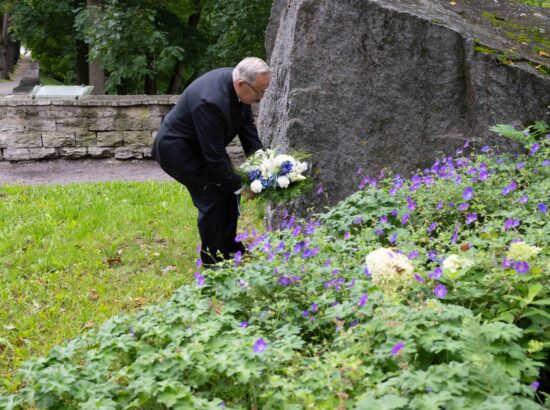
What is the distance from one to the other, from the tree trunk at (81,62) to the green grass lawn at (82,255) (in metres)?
8.95

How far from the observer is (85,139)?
9734mm

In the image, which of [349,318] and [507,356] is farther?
[349,318]

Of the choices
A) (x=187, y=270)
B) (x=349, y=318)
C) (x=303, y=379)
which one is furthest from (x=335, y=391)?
(x=187, y=270)

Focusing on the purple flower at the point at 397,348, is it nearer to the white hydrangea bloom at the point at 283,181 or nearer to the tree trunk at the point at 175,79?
the white hydrangea bloom at the point at 283,181

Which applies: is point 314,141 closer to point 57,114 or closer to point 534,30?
point 534,30

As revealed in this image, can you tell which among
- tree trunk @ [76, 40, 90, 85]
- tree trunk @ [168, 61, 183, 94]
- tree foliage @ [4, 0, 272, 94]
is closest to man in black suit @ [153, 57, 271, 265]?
tree foliage @ [4, 0, 272, 94]

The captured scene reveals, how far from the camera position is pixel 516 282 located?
304 centimetres

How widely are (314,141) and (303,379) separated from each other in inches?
140

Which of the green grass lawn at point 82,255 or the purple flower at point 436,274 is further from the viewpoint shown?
the green grass lawn at point 82,255

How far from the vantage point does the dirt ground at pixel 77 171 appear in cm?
903

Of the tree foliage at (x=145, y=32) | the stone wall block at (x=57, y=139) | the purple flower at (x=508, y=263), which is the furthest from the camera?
the tree foliage at (x=145, y=32)

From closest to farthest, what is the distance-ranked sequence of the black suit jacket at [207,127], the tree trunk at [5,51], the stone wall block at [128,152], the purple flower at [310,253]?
the purple flower at [310,253], the black suit jacket at [207,127], the stone wall block at [128,152], the tree trunk at [5,51]

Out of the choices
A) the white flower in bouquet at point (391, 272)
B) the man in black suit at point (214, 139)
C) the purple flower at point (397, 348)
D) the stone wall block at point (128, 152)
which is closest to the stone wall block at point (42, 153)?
the stone wall block at point (128, 152)

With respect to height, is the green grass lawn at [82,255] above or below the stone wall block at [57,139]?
below
